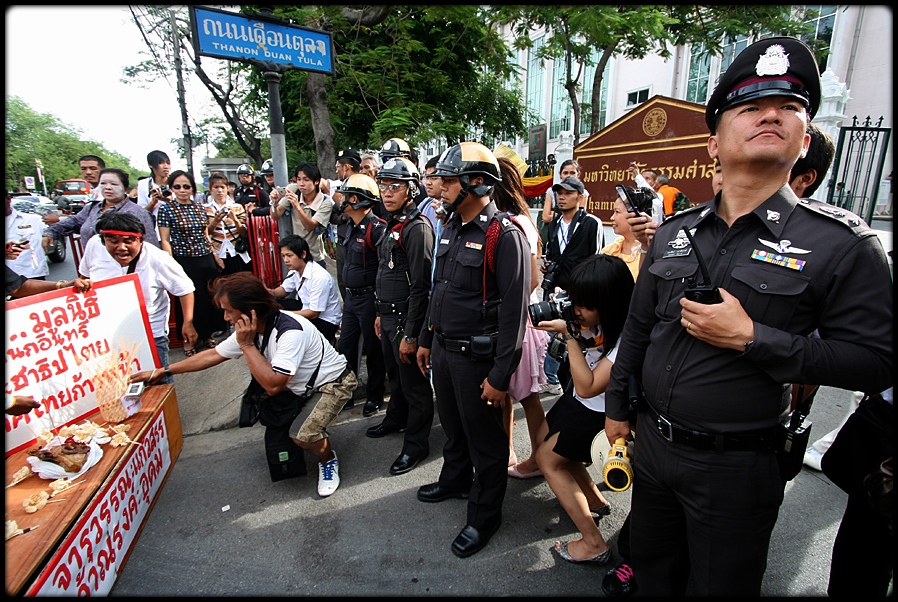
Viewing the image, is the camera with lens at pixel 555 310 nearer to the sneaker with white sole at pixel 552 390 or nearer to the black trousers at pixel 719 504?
the black trousers at pixel 719 504

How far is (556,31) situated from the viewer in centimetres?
1027

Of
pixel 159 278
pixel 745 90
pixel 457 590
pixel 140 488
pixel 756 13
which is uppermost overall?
pixel 756 13

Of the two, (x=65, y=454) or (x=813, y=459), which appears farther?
(x=813, y=459)

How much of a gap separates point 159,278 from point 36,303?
1.01 m

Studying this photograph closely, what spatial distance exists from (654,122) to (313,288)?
390 centimetres

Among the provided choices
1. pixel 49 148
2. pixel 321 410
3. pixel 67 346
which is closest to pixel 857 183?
pixel 321 410

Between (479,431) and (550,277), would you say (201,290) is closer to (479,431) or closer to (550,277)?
(550,277)

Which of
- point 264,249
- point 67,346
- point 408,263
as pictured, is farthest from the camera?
point 264,249

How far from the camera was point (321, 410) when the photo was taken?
304cm

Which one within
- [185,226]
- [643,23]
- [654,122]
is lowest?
[185,226]

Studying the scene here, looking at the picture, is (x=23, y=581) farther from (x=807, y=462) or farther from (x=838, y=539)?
(x=807, y=462)

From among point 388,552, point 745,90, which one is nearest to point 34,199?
point 388,552

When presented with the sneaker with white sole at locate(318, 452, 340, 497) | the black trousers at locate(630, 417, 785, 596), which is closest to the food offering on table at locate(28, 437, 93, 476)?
the sneaker with white sole at locate(318, 452, 340, 497)

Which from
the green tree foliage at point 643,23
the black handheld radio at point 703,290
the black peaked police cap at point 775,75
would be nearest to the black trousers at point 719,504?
the black handheld radio at point 703,290
